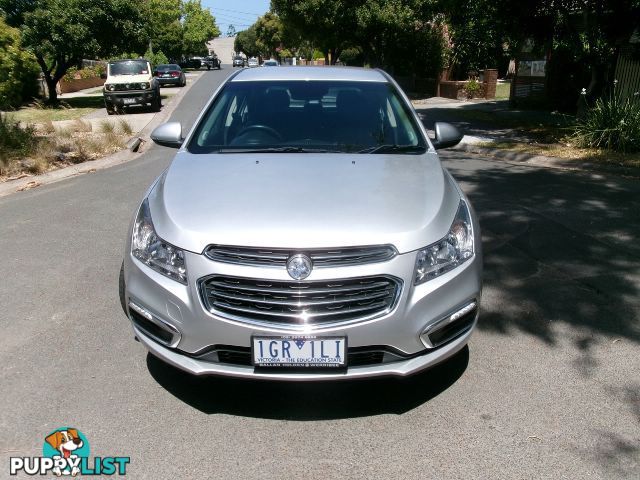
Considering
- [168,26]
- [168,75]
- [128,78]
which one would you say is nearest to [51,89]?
[128,78]

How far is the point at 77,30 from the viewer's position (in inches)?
859

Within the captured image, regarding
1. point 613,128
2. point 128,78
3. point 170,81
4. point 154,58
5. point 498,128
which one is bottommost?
point 498,128

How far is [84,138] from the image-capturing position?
40.2ft

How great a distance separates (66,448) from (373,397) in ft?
5.27

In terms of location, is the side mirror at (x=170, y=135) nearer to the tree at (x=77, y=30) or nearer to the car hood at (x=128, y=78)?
the car hood at (x=128, y=78)

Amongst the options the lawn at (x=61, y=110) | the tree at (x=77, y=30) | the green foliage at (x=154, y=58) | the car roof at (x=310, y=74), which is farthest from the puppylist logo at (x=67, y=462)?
the green foliage at (x=154, y=58)

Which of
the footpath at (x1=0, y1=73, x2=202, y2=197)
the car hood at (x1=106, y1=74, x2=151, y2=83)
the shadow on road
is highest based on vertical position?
the car hood at (x1=106, y1=74, x2=151, y2=83)

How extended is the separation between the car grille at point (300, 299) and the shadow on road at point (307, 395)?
66cm

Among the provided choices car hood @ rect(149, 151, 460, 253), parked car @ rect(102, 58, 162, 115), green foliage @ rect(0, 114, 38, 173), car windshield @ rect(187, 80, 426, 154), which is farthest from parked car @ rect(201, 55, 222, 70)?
car hood @ rect(149, 151, 460, 253)

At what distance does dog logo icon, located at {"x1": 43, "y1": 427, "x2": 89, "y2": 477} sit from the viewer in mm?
2695

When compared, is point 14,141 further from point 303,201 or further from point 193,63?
point 193,63

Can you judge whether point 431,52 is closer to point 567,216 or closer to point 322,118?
point 567,216

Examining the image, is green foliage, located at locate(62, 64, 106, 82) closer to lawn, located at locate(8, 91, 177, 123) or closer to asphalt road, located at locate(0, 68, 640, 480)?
lawn, located at locate(8, 91, 177, 123)

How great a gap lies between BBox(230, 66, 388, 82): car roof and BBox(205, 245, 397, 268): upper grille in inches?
89.1
